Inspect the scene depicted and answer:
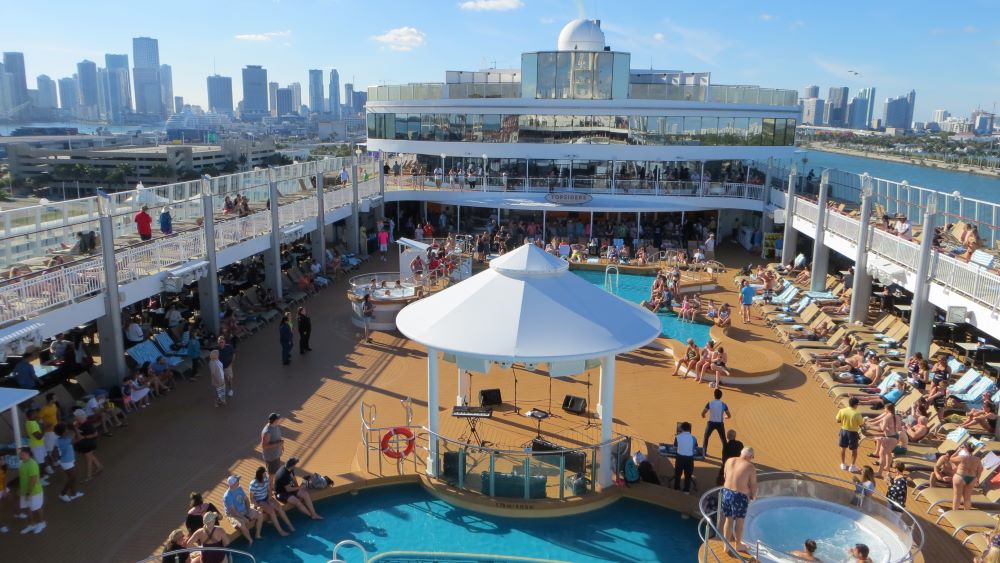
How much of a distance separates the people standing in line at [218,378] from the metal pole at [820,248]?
17.6 metres

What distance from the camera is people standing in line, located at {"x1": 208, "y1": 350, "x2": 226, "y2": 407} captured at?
1307 cm

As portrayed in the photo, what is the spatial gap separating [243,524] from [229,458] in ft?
8.38

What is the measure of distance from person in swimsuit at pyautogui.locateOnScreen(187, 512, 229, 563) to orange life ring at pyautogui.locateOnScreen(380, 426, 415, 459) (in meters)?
2.91

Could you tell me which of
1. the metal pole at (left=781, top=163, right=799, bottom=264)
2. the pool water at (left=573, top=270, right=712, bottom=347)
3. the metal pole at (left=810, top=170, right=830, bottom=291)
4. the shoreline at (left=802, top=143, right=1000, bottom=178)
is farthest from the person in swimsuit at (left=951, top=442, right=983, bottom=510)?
the shoreline at (left=802, top=143, right=1000, bottom=178)

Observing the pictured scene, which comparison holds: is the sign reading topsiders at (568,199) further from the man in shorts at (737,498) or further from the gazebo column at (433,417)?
the man in shorts at (737,498)

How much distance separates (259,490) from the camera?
927cm

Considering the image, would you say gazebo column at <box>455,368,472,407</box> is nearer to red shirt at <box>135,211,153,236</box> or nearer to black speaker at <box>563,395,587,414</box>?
black speaker at <box>563,395,587,414</box>

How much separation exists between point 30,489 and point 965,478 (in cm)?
1232

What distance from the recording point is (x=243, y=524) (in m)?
9.05

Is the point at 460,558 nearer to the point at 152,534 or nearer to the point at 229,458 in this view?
the point at 152,534

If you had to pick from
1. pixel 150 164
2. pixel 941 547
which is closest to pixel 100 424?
pixel 941 547

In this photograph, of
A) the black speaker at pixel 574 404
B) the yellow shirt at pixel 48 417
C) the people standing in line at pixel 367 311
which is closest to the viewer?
the yellow shirt at pixel 48 417

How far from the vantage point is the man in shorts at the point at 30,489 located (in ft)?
29.7

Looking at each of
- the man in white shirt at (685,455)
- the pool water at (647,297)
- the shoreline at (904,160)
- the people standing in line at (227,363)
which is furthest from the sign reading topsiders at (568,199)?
the shoreline at (904,160)
